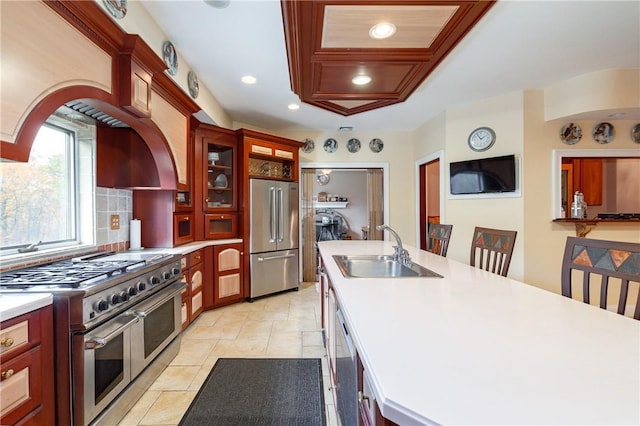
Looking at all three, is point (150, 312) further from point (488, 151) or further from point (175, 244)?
point (488, 151)

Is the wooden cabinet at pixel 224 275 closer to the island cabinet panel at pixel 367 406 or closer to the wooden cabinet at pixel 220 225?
the wooden cabinet at pixel 220 225

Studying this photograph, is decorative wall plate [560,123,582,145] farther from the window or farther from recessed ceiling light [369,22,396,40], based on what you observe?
the window

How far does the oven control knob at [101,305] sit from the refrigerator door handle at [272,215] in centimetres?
256

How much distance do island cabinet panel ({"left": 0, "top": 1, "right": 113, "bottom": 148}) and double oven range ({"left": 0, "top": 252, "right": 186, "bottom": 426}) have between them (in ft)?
2.50

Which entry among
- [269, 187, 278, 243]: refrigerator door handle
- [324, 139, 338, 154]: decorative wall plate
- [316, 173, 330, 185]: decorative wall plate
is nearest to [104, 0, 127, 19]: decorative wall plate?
[269, 187, 278, 243]: refrigerator door handle

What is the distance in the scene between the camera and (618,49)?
256 cm

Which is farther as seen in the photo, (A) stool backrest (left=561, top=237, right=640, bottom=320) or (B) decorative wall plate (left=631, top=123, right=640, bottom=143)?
(B) decorative wall plate (left=631, top=123, right=640, bottom=143)

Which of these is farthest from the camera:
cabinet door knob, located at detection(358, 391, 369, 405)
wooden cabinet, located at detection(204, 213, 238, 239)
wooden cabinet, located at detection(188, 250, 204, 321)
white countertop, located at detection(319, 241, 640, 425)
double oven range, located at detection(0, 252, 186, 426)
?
wooden cabinet, located at detection(204, 213, 238, 239)

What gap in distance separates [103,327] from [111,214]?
133 centimetres

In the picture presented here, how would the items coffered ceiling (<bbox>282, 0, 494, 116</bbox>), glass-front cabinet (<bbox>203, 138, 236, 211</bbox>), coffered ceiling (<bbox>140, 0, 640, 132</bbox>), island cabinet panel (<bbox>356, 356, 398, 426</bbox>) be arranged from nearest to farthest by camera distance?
island cabinet panel (<bbox>356, 356, 398, 426</bbox>)
coffered ceiling (<bbox>282, 0, 494, 116</bbox>)
coffered ceiling (<bbox>140, 0, 640, 132</bbox>)
glass-front cabinet (<bbox>203, 138, 236, 211</bbox>)

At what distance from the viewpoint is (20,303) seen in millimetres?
1188

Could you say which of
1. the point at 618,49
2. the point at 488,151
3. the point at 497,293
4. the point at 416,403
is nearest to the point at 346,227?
the point at 488,151

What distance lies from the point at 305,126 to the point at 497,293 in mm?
3989

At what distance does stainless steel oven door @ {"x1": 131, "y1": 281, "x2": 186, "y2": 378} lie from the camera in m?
1.86
